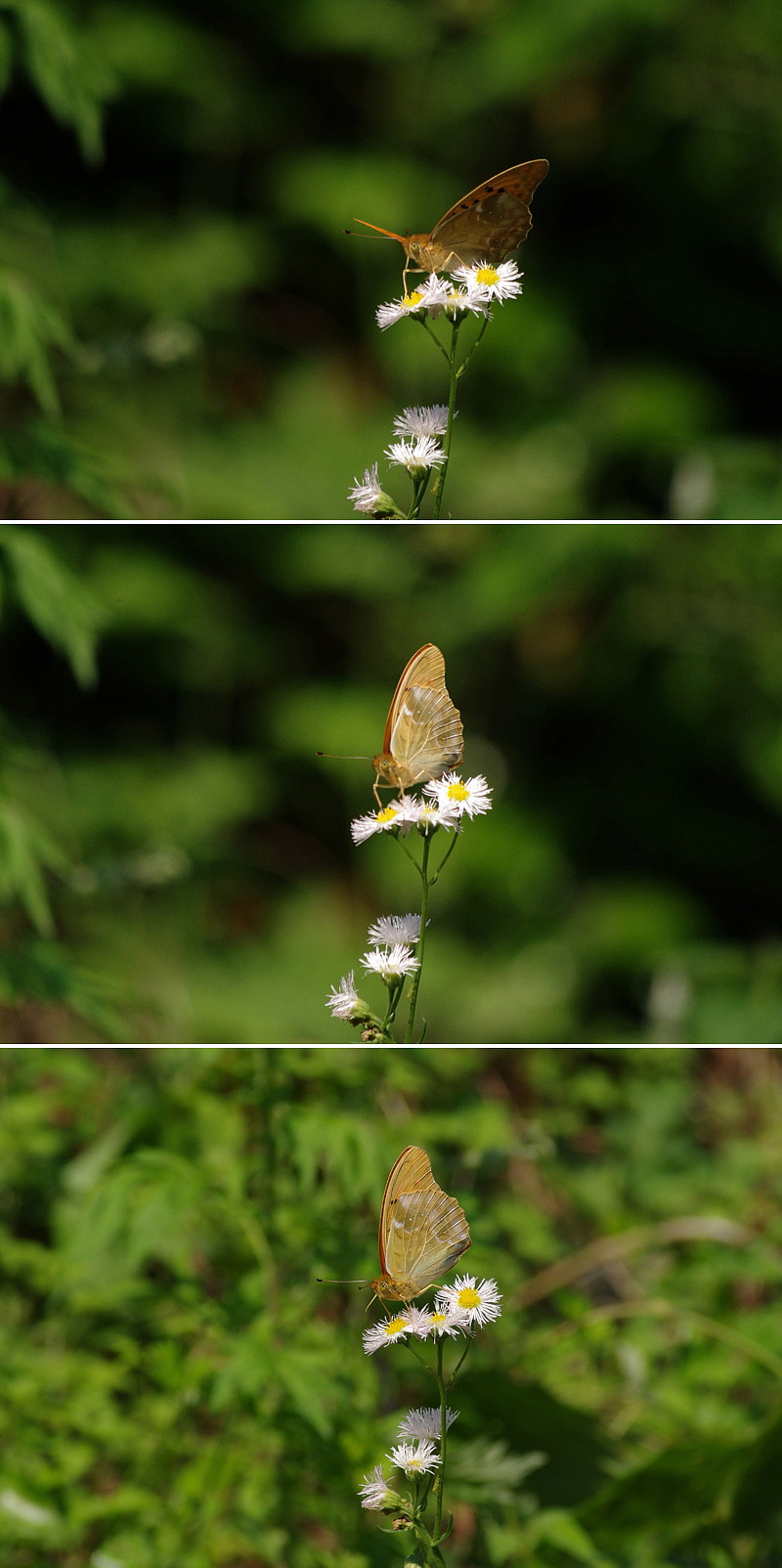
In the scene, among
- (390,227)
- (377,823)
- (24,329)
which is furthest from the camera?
(390,227)

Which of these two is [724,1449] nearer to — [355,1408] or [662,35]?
[355,1408]

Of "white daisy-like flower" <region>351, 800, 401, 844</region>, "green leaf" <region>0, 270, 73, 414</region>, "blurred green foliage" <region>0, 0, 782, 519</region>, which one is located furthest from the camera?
"blurred green foliage" <region>0, 0, 782, 519</region>

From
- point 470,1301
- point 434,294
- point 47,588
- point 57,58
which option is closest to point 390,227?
point 57,58

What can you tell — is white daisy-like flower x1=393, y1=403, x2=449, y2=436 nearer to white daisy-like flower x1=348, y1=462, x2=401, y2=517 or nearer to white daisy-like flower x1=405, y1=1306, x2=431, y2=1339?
white daisy-like flower x1=348, y1=462, x2=401, y2=517

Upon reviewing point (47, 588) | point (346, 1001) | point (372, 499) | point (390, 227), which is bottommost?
point (346, 1001)

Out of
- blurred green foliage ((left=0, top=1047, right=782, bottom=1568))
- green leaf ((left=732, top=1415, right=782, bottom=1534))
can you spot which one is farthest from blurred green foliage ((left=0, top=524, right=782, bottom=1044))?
green leaf ((left=732, top=1415, right=782, bottom=1534))

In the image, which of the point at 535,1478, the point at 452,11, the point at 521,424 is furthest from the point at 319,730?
the point at 535,1478

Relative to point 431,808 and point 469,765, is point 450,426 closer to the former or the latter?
point 431,808

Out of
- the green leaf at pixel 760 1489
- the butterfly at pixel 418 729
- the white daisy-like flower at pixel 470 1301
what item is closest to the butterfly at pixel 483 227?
the butterfly at pixel 418 729
